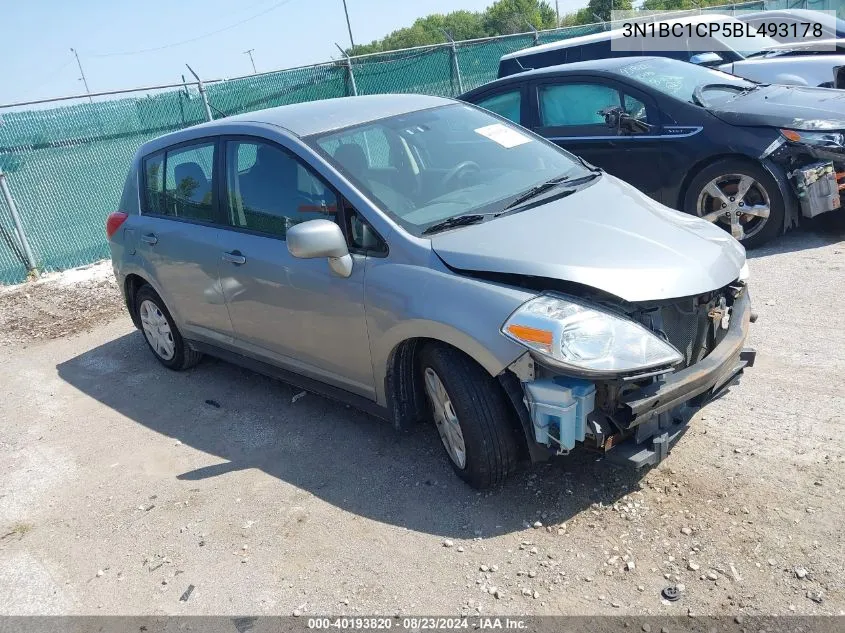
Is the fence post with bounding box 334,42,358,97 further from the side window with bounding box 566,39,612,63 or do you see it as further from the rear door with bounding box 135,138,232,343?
the rear door with bounding box 135,138,232,343

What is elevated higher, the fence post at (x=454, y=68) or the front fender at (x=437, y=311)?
the fence post at (x=454, y=68)

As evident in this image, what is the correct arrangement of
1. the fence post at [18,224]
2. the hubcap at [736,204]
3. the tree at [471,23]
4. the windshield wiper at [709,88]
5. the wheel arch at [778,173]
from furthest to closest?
1. the tree at [471,23]
2. the fence post at [18,224]
3. the windshield wiper at [709,88]
4. the hubcap at [736,204]
5. the wheel arch at [778,173]

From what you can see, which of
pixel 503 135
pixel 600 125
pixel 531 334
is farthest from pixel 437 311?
pixel 600 125

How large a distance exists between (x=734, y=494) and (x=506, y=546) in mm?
1052

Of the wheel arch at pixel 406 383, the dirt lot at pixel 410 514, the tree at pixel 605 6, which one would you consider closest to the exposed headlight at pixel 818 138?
the dirt lot at pixel 410 514

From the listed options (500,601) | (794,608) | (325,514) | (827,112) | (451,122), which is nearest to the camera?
(794,608)

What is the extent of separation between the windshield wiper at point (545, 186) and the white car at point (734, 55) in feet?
21.6

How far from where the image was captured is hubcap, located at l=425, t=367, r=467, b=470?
3.51 metres

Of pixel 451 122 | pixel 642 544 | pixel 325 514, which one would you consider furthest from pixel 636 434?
pixel 451 122

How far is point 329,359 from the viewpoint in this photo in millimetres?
4102

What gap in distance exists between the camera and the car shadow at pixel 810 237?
20.6ft

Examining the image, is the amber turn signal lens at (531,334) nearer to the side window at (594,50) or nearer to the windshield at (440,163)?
the windshield at (440,163)

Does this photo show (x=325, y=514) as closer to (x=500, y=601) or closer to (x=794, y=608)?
(x=500, y=601)

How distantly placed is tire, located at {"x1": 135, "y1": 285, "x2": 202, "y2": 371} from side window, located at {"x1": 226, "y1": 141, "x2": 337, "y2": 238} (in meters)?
1.46
